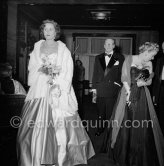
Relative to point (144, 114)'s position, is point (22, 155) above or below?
below

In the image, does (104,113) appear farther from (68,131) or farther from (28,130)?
(28,130)

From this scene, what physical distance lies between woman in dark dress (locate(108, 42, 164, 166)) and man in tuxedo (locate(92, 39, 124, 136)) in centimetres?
93

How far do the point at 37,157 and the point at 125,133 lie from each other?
3.72 feet

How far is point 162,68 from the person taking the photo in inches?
148

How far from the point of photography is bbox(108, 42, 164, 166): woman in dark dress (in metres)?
2.84

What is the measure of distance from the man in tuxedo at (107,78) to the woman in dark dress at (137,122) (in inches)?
36.6

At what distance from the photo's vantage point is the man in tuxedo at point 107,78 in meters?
4.02

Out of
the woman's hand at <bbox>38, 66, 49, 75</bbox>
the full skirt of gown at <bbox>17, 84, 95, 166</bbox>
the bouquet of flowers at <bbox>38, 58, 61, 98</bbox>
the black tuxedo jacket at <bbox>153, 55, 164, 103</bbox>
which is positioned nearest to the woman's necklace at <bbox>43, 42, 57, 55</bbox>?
the bouquet of flowers at <bbox>38, 58, 61, 98</bbox>

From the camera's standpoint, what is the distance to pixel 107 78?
4102 millimetres

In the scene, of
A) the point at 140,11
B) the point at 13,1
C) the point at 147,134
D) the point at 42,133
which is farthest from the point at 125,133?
the point at 140,11

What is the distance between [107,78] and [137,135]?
1.43 meters

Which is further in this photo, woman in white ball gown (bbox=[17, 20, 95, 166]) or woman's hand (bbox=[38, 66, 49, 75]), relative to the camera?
woman's hand (bbox=[38, 66, 49, 75])

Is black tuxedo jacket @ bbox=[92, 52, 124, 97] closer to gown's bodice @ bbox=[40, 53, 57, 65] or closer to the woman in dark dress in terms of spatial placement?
the woman in dark dress

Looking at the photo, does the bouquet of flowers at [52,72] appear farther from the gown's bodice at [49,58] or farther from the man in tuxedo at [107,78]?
the man in tuxedo at [107,78]
